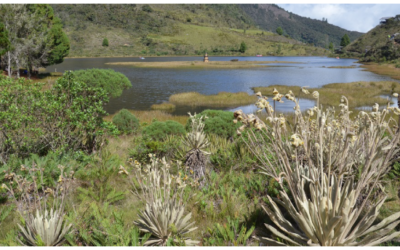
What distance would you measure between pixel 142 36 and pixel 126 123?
142933mm

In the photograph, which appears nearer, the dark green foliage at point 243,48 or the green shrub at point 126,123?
the green shrub at point 126,123

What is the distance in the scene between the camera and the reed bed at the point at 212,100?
82.9 ft

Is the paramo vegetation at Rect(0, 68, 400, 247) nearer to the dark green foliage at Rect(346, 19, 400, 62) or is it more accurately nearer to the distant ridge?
the dark green foliage at Rect(346, 19, 400, 62)

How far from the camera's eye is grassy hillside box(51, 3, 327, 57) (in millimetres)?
124750

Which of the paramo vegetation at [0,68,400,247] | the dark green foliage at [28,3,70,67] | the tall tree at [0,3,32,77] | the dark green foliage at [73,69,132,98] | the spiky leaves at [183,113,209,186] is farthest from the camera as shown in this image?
the dark green foliage at [28,3,70,67]

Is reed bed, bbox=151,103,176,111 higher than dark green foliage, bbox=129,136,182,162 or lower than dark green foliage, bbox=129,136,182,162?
lower

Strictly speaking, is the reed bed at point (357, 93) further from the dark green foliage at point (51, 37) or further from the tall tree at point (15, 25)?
the dark green foliage at point (51, 37)

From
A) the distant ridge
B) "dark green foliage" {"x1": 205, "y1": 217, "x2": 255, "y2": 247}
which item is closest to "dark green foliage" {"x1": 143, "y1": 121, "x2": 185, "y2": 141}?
"dark green foliage" {"x1": 205, "y1": 217, "x2": 255, "y2": 247}

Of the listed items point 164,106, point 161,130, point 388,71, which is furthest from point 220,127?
point 388,71

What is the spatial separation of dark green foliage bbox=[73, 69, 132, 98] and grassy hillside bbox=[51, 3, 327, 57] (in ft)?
341

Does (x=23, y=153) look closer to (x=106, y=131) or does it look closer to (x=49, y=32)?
(x=106, y=131)

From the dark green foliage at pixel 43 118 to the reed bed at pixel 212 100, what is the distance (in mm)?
17508

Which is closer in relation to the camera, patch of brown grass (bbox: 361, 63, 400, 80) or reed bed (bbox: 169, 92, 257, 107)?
reed bed (bbox: 169, 92, 257, 107)

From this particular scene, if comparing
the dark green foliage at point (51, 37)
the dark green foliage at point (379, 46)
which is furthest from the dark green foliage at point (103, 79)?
the dark green foliage at point (379, 46)
